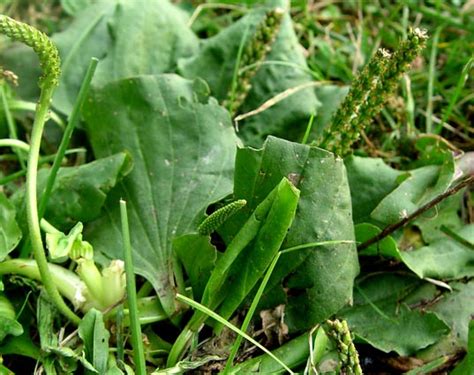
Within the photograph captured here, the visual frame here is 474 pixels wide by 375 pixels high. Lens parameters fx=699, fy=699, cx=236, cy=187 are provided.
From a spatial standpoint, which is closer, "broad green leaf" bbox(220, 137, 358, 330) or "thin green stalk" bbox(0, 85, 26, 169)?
"broad green leaf" bbox(220, 137, 358, 330)

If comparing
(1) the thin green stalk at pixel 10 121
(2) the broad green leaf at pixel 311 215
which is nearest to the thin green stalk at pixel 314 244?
(2) the broad green leaf at pixel 311 215

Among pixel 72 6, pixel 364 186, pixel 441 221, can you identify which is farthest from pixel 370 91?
pixel 72 6

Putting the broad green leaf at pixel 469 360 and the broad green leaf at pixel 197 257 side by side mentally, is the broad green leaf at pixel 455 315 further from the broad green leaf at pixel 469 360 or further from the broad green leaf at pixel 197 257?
the broad green leaf at pixel 197 257

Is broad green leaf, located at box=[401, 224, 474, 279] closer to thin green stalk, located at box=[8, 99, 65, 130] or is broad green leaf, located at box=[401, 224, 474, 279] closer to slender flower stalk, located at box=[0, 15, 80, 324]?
slender flower stalk, located at box=[0, 15, 80, 324]

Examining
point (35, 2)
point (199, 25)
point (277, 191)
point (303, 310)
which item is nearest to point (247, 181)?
point (277, 191)

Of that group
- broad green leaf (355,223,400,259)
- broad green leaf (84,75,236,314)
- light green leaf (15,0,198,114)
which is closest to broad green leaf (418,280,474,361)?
broad green leaf (355,223,400,259)

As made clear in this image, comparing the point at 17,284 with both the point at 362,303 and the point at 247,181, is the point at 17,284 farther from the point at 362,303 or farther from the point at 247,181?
the point at 362,303
